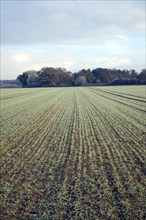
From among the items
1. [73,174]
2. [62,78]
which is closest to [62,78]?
[62,78]

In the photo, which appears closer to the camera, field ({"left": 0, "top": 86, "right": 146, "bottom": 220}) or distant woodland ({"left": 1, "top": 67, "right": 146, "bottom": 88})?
field ({"left": 0, "top": 86, "right": 146, "bottom": 220})

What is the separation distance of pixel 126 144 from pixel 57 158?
11.0 feet

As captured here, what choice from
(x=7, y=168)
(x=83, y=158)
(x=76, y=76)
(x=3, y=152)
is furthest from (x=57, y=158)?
(x=76, y=76)

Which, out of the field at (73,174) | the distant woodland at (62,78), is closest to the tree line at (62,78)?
the distant woodland at (62,78)

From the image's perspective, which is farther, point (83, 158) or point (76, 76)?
point (76, 76)

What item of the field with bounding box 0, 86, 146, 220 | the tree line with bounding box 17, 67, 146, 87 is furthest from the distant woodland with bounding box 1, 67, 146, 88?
the field with bounding box 0, 86, 146, 220

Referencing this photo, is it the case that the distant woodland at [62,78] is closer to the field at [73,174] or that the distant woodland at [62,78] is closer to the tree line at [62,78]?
the tree line at [62,78]

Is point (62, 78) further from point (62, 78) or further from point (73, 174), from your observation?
point (73, 174)

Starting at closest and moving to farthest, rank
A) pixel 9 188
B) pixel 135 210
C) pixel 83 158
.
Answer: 1. pixel 135 210
2. pixel 9 188
3. pixel 83 158

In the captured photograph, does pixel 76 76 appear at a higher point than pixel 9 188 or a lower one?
higher

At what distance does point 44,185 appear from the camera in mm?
8867

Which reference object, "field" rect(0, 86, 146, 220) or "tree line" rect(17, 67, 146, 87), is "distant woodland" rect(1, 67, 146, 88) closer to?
"tree line" rect(17, 67, 146, 87)

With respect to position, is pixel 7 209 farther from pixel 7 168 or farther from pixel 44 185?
pixel 7 168

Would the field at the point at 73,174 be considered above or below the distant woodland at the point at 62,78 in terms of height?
below
